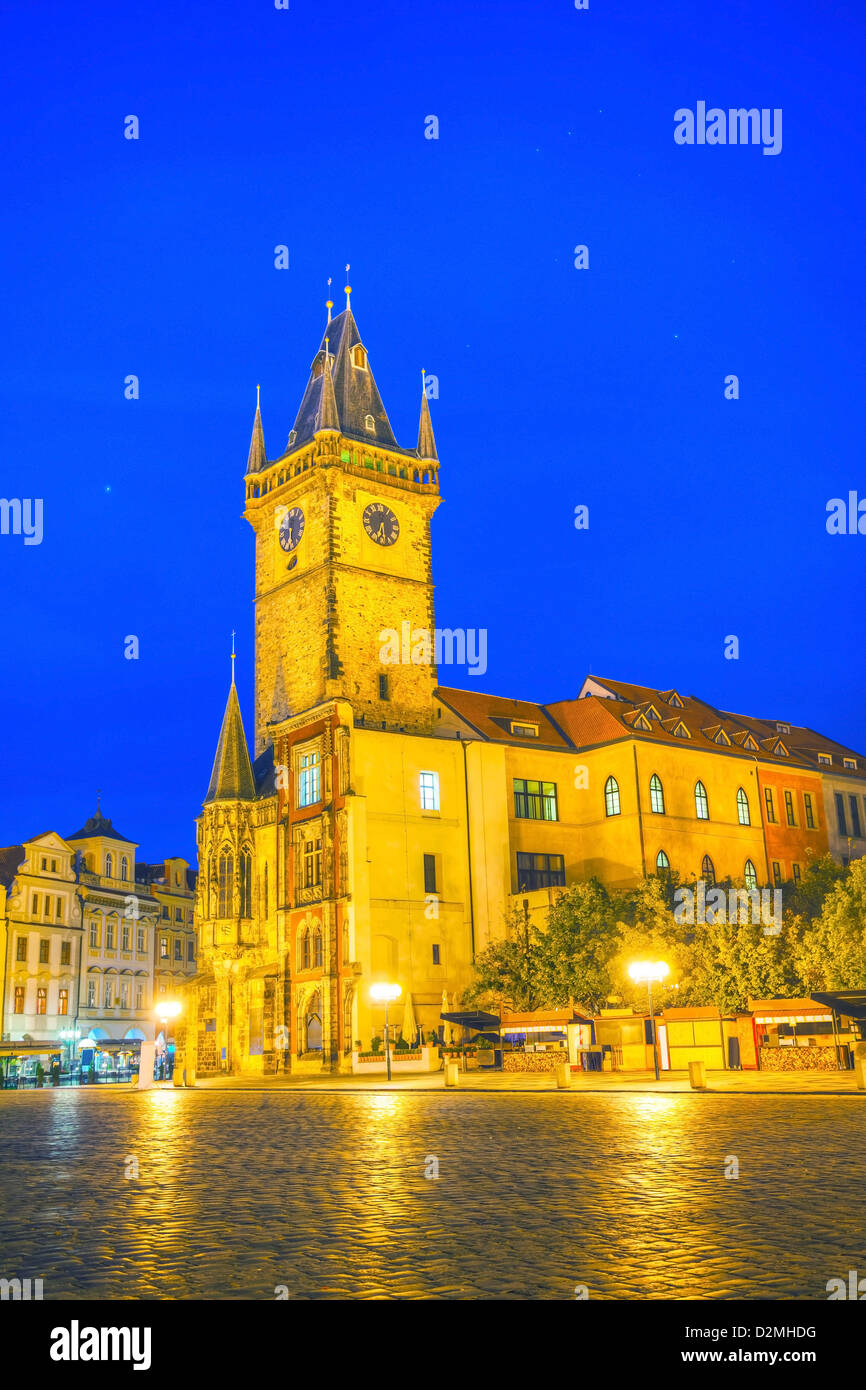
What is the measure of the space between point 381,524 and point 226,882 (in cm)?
2085

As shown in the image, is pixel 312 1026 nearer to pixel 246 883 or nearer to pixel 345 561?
pixel 246 883

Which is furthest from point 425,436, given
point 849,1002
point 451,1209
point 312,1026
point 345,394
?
point 451,1209

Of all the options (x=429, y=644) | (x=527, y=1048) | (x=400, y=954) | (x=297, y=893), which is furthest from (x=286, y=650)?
(x=527, y=1048)

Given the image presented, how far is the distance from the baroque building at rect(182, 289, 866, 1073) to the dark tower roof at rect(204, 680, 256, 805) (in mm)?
106

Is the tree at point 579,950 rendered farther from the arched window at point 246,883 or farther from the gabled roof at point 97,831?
the gabled roof at point 97,831

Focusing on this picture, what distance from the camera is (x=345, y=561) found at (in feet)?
215

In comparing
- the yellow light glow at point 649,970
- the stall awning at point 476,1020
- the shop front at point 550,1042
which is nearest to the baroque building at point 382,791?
the stall awning at point 476,1020

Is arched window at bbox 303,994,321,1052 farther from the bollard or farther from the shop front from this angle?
the bollard

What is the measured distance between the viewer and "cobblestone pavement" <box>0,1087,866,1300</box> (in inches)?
336

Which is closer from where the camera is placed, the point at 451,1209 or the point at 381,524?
the point at 451,1209

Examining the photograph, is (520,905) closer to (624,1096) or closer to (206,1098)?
(206,1098)

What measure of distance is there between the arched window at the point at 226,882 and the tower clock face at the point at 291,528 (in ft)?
56.7
